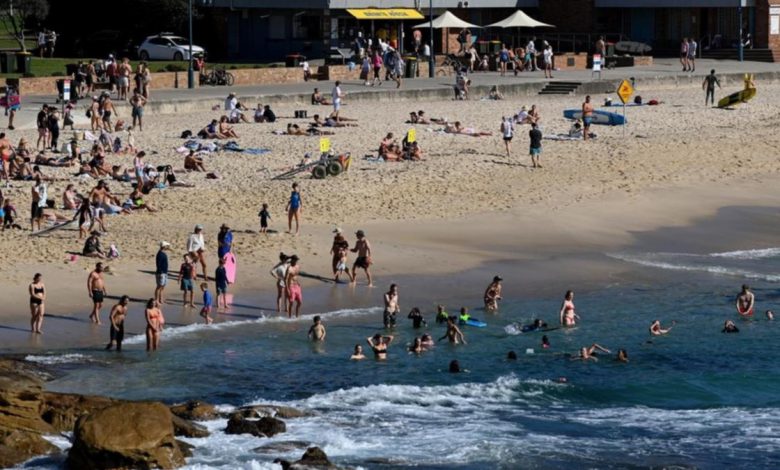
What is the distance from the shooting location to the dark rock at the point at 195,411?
24562 millimetres

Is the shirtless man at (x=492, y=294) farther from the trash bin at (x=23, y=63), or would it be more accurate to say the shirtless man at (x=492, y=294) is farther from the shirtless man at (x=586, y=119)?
the trash bin at (x=23, y=63)

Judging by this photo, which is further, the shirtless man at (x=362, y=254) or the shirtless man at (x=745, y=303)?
the shirtless man at (x=362, y=254)

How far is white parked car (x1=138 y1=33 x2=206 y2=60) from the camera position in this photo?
64.8m

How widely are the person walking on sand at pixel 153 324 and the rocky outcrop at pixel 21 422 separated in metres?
3.33

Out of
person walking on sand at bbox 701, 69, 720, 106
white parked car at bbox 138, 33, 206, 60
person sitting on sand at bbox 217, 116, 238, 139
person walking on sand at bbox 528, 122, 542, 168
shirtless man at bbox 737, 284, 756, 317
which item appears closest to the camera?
shirtless man at bbox 737, 284, 756, 317

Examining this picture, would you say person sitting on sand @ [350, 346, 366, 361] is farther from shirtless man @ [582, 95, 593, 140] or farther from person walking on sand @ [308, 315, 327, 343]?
shirtless man @ [582, 95, 593, 140]

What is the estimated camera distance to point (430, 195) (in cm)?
4041

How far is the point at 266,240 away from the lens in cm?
3503

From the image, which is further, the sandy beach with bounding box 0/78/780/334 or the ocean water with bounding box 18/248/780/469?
the sandy beach with bounding box 0/78/780/334

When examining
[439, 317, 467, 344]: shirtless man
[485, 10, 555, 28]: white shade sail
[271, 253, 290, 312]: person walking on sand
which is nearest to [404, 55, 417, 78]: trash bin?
[485, 10, 555, 28]: white shade sail

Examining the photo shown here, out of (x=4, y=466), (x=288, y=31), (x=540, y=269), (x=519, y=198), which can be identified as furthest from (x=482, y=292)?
(x=288, y=31)

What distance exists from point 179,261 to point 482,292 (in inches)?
242

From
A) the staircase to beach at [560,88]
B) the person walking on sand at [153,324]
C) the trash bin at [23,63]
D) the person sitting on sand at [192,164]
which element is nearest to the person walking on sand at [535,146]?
the person sitting on sand at [192,164]

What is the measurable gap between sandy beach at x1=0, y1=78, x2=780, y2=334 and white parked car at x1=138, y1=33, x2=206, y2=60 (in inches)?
475
